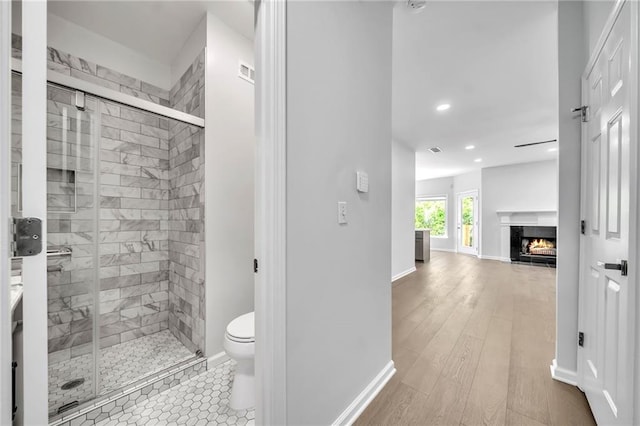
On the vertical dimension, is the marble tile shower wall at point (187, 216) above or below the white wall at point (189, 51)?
below

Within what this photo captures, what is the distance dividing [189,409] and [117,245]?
1.62m

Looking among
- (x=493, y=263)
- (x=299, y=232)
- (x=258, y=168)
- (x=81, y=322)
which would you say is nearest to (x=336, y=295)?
(x=299, y=232)

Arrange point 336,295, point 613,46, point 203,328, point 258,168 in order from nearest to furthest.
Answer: point 258,168 < point 613,46 < point 336,295 < point 203,328

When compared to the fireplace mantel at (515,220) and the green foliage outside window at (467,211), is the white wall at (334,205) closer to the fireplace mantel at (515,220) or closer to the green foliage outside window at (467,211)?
the fireplace mantel at (515,220)

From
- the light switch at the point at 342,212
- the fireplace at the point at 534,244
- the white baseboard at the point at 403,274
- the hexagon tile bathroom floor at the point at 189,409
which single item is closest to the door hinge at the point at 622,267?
the light switch at the point at 342,212

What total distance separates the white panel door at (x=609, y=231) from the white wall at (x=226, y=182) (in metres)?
2.22

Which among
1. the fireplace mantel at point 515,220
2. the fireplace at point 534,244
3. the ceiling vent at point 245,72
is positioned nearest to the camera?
the ceiling vent at point 245,72

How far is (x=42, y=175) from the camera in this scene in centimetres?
67

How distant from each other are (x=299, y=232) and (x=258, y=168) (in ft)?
1.02

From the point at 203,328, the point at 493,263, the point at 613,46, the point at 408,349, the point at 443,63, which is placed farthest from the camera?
the point at 493,263

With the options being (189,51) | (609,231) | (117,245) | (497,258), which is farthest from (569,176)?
(497,258)

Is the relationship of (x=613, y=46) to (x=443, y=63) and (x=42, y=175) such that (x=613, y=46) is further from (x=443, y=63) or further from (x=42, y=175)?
(x=42, y=175)

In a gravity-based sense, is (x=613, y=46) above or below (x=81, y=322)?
above

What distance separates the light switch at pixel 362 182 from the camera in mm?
1421
